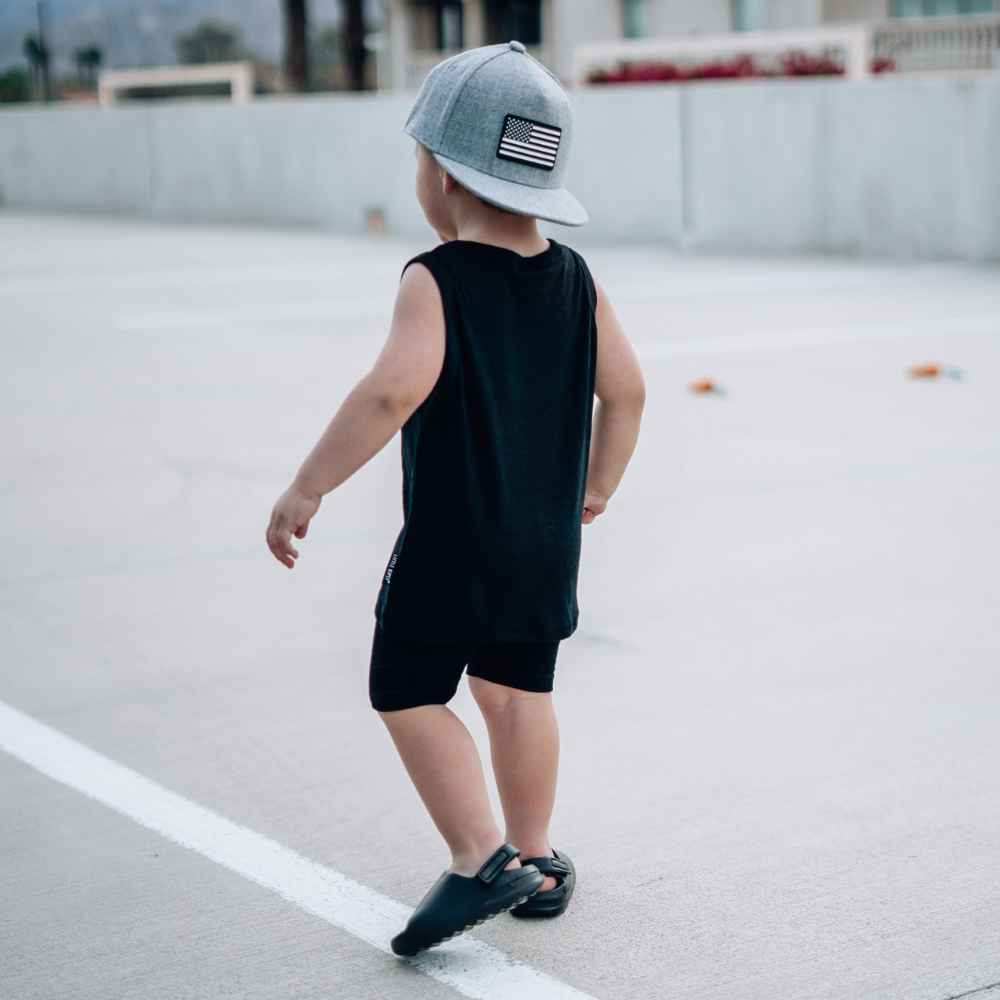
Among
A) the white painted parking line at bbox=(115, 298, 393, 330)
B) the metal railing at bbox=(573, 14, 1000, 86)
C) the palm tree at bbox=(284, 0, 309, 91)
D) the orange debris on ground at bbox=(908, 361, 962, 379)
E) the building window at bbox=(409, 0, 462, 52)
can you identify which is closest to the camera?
the orange debris on ground at bbox=(908, 361, 962, 379)

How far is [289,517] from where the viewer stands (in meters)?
2.51

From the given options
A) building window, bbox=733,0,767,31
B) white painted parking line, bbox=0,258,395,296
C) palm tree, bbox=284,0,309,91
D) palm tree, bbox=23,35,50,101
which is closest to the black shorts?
white painted parking line, bbox=0,258,395,296

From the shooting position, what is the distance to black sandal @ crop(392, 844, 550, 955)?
8.34 ft

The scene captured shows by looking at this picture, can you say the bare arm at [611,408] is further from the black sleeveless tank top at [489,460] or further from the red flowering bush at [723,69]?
the red flowering bush at [723,69]

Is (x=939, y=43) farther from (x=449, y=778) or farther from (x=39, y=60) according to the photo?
(x=39, y=60)

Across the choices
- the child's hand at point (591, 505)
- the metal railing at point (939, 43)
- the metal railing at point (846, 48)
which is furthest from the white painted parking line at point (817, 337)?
the metal railing at point (939, 43)

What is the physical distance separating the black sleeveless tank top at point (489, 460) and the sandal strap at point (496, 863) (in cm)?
36

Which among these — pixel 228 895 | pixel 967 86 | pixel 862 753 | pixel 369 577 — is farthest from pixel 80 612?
pixel 967 86

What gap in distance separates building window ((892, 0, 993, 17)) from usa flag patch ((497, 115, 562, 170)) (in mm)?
29872

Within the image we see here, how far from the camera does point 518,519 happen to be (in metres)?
2.56

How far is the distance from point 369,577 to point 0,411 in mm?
4015

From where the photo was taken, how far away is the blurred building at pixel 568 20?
30641 millimetres

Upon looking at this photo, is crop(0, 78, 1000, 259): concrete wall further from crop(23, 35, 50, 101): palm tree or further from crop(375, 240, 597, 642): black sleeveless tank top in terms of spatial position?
crop(23, 35, 50, 101): palm tree

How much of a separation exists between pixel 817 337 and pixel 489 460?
821 centimetres
